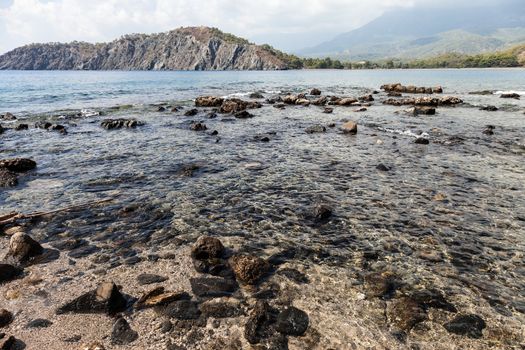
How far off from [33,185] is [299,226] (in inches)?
513

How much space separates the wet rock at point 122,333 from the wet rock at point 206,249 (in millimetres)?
2867

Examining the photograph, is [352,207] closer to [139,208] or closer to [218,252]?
[218,252]

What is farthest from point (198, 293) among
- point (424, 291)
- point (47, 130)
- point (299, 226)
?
point (47, 130)

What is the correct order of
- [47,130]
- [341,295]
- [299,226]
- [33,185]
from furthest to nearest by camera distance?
[47,130] < [33,185] < [299,226] < [341,295]

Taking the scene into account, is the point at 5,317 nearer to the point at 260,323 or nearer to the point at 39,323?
the point at 39,323

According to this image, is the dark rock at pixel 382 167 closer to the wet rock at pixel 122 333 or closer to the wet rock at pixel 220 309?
the wet rock at pixel 220 309

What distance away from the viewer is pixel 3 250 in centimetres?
1036

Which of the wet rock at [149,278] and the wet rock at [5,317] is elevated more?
the wet rock at [5,317]

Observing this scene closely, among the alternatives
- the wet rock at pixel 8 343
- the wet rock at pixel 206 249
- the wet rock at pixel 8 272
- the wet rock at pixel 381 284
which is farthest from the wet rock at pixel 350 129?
the wet rock at pixel 8 343

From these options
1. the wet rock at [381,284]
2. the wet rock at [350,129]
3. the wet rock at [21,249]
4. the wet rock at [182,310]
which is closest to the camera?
the wet rock at [182,310]

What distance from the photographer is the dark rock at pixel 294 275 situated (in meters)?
9.10

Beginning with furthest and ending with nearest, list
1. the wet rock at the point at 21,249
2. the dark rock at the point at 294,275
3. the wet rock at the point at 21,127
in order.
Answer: the wet rock at the point at 21,127
the wet rock at the point at 21,249
the dark rock at the point at 294,275

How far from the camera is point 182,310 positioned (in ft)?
26.0

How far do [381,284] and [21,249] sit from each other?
33.4 ft
